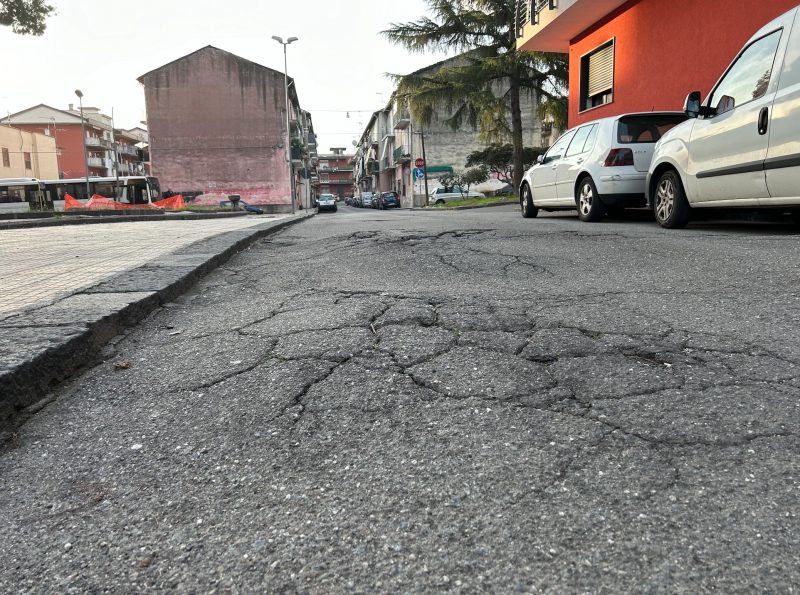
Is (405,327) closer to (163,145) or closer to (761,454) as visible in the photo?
(761,454)

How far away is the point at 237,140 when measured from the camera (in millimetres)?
39375

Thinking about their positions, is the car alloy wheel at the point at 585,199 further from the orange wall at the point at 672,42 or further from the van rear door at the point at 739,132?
the orange wall at the point at 672,42

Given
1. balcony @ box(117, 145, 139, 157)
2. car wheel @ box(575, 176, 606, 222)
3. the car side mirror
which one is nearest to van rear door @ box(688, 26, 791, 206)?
the car side mirror

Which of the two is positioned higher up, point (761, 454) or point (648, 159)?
point (648, 159)

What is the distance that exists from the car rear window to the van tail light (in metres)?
0.14

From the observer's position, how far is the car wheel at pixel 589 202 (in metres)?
8.36

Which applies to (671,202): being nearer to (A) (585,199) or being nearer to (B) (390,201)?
(A) (585,199)

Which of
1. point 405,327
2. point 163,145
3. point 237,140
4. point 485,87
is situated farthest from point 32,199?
point 405,327

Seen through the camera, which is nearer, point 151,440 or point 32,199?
point 151,440

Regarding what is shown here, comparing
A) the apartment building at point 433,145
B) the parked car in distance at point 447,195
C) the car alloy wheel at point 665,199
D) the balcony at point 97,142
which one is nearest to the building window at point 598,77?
the car alloy wheel at point 665,199

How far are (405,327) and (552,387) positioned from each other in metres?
0.99

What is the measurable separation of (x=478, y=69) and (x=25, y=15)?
14.5 m

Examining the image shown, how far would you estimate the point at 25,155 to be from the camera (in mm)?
47219

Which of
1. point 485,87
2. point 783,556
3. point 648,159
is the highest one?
point 485,87
